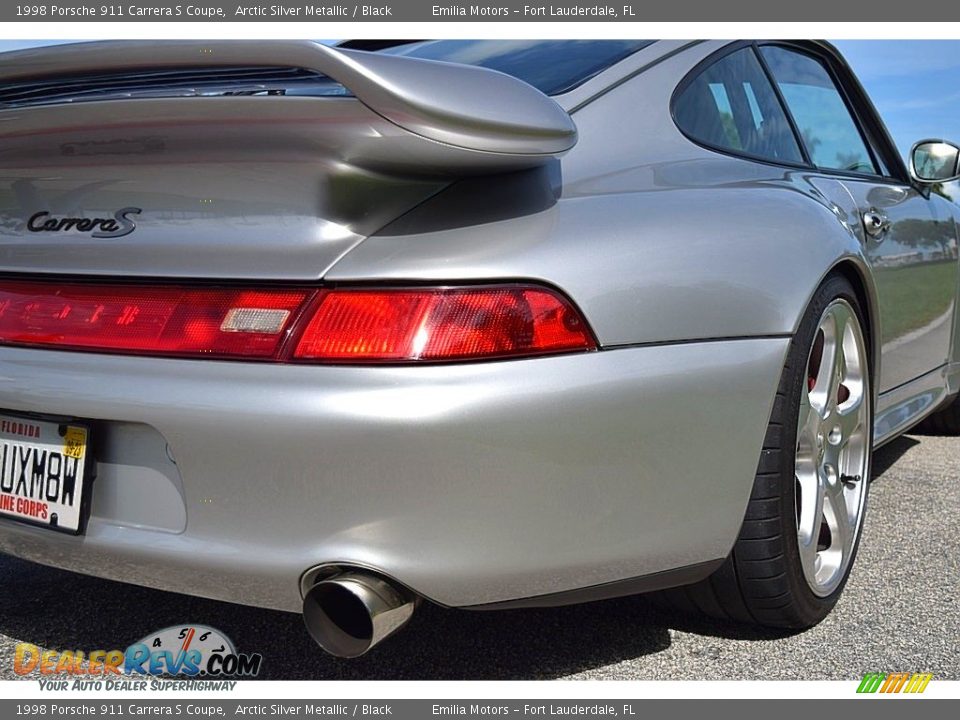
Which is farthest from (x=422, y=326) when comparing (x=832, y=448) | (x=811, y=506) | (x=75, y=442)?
(x=832, y=448)

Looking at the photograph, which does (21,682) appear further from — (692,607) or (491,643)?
(692,607)

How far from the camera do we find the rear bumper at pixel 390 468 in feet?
4.91

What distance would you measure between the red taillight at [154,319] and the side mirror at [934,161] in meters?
2.72

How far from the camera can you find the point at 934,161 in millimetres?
3500

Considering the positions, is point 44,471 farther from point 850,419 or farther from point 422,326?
point 850,419

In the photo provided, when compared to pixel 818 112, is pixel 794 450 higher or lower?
lower

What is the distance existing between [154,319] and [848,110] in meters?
2.66

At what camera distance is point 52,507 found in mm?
1740

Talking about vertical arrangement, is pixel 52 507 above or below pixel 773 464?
below

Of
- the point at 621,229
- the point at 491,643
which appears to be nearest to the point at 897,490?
the point at 491,643

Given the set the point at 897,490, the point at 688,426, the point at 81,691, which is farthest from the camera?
the point at 897,490

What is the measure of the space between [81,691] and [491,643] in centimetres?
81

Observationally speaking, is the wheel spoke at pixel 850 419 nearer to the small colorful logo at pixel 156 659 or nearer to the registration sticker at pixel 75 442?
the small colorful logo at pixel 156 659

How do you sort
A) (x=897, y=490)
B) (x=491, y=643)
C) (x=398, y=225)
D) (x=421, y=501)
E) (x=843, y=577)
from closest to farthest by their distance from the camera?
(x=421, y=501) → (x=398, y=225) → (x=491, y=643) → (x=843, y=577) → (x=897, y=490)
